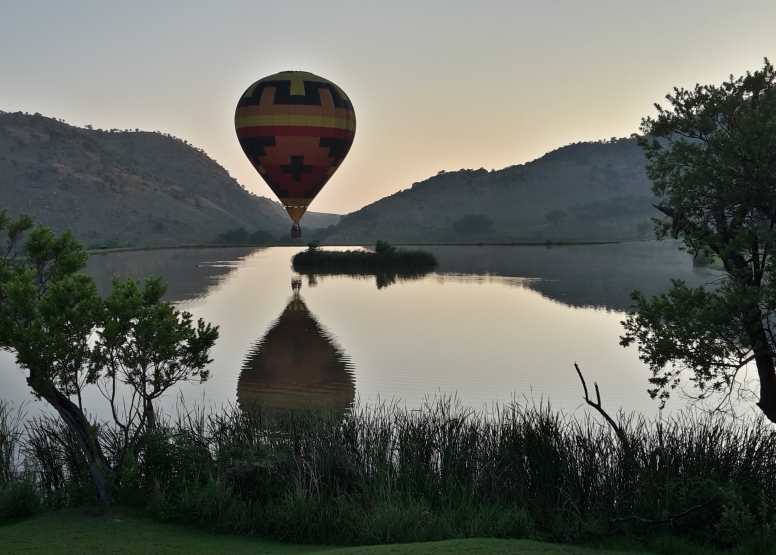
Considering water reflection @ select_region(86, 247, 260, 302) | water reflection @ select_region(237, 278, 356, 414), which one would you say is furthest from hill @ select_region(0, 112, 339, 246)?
water reflection @ select_region(237, 278, 356, 414)

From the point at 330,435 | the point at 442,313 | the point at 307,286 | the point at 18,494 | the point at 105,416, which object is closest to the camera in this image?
the point at 18,494

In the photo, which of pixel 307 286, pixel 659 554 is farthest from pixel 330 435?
pixel 307 286

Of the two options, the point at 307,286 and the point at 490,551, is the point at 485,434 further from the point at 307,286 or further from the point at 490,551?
the point at 307,286

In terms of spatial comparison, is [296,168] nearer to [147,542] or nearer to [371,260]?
[371,260]

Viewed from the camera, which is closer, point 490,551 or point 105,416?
point 490,551

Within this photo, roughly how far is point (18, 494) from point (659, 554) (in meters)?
9.32

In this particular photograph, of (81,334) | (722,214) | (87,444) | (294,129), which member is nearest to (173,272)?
(294,129)

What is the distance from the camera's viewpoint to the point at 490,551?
34.0 ft

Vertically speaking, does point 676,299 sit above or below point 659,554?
above

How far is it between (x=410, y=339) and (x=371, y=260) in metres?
40.9

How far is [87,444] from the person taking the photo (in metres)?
13.6

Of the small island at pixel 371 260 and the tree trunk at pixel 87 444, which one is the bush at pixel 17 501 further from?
the small island at pixel 371 260

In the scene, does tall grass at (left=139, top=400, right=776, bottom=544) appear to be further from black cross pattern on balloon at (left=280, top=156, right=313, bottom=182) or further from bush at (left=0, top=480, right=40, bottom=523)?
black cross pattern on balloon at (left=280, top=156, right=313, bottom=182)

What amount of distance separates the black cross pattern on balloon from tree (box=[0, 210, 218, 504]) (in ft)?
135
